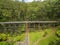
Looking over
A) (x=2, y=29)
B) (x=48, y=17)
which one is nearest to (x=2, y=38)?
(x=2, y=29)

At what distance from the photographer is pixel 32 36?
50.5 feet

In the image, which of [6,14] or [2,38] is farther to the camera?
[6,14]

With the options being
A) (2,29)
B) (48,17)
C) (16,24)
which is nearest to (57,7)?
(48,17)

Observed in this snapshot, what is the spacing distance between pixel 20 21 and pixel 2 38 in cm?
244

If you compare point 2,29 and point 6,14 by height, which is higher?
point 6,14

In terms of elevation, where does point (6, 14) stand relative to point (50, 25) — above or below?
above

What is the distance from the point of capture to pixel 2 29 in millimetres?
16109

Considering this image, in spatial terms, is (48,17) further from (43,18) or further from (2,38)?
(2,38)

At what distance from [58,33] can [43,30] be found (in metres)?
1.67

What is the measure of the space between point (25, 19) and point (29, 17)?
384mm

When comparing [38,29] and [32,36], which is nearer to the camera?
[32,36]

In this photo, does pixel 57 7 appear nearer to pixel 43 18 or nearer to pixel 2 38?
pixel 43 18

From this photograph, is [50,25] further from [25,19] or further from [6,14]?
[6,14]

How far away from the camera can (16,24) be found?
16.3 metres
